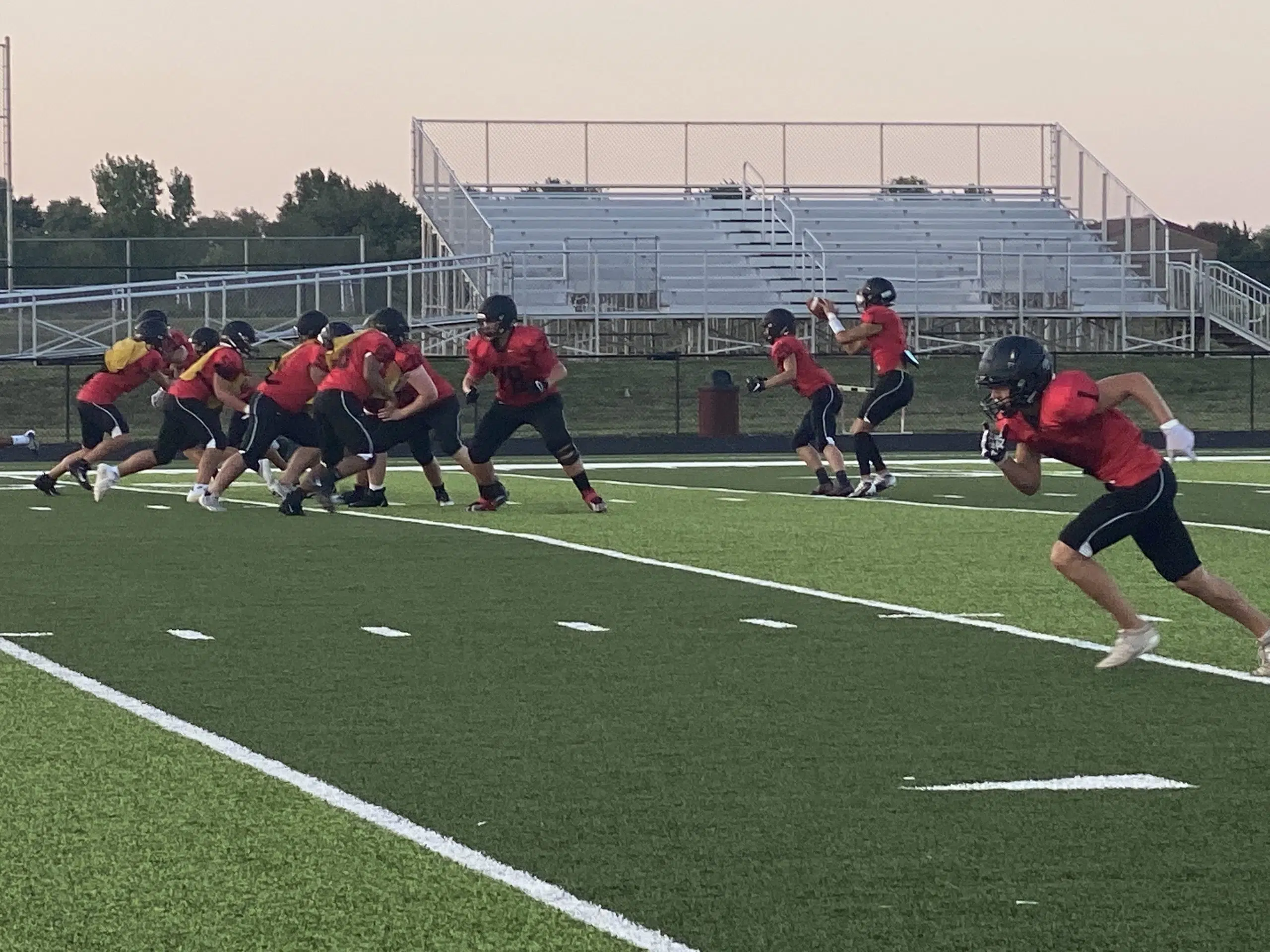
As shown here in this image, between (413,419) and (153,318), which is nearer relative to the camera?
(413,419)

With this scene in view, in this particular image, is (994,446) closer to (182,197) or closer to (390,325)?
(390,325)

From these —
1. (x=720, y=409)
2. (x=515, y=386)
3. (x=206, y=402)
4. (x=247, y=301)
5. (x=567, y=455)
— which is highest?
(x=247, y=301)

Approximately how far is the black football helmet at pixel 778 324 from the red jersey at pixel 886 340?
0.69 m

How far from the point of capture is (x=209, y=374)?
2061 centimetres

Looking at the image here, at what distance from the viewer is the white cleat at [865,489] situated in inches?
841

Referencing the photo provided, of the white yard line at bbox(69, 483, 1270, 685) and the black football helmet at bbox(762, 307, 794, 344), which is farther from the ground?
the black football helmet at bbox(762, 307, 794, 344)

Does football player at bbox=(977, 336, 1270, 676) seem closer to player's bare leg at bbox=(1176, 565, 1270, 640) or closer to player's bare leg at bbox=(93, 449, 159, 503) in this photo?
player's bare leg at bbox=(1176, 565, 1270, 640)

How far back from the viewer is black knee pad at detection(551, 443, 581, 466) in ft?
62.2

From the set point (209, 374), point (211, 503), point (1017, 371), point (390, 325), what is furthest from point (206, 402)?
point (1017, 371)

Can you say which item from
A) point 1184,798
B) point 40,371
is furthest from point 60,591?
point 40,371

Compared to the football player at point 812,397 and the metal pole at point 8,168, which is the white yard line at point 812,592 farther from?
the metal pole at point 8,168

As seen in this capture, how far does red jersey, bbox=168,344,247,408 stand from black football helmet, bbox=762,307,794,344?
15.2 feet

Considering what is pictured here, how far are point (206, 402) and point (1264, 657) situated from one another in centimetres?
1281

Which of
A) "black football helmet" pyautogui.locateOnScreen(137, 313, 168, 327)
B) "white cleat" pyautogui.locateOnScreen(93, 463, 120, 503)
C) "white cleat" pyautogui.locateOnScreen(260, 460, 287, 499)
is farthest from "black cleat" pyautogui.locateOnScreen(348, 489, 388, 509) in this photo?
"black football helmet" pyautogui.locateOnScreen(137, 313, 168, 327)
